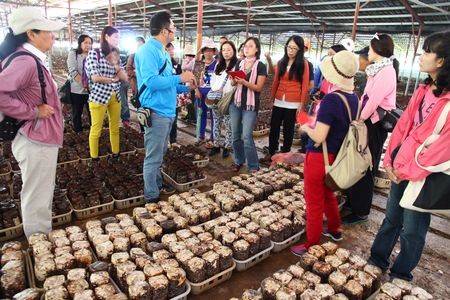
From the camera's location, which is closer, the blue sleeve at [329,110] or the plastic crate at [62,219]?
the blue sleeve at [329,110]

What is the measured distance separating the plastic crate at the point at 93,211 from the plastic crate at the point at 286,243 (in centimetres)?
171

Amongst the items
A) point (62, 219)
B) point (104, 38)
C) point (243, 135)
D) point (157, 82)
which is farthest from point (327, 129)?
point (104, 38)

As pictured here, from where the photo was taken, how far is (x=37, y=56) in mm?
2148

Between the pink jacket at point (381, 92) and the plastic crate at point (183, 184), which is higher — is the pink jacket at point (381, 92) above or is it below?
above

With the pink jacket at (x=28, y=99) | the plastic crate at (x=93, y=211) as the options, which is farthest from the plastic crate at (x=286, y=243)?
the pink jacket at (x=28, y=99)

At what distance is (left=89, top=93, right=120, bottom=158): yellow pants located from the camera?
3820 mm

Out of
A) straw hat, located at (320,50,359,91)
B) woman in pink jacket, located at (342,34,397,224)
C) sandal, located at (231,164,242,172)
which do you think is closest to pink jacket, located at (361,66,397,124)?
woman in pink jacket, located at (342,34,397,224)

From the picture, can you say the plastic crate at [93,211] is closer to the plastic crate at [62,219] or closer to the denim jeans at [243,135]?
the plastic crate at [62,219]

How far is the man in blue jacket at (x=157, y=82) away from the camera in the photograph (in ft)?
8.93

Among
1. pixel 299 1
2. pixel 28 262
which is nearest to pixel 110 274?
pixel 28 262

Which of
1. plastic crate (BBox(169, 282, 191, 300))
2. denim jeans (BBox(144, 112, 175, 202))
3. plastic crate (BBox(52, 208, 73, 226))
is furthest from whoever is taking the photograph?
denim jeans (BBox(144, 112, 175, 202))

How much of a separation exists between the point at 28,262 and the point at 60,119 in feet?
3.48

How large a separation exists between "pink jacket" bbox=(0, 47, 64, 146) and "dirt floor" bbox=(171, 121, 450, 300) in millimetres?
1611

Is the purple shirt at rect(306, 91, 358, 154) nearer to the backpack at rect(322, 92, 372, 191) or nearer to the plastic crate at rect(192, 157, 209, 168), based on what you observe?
the backpack at rect(322, 92, 372, 191)
